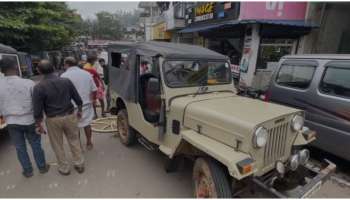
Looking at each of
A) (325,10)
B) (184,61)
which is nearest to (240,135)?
(184,61)

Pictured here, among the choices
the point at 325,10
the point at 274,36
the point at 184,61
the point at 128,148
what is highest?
the point at 325,10

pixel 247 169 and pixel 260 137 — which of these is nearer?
pixel 247 169

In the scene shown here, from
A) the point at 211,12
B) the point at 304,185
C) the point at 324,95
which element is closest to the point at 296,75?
the point at 324,95

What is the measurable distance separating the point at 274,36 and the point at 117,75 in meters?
6.35

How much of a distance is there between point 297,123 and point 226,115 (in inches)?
33.2

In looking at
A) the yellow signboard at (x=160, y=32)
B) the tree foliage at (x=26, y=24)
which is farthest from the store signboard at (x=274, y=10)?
the tree foliage at (x=26, y=24)

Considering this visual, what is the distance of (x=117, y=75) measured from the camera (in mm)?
4328

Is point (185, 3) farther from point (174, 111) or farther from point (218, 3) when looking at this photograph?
point (174, 111)

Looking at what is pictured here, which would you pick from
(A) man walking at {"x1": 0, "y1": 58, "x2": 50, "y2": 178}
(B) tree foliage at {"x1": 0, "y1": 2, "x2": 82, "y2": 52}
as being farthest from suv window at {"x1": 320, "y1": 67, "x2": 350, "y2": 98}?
(B) tree foliage at {"x1": 0, "y1": 2, "x2": 82, "y2": 52}

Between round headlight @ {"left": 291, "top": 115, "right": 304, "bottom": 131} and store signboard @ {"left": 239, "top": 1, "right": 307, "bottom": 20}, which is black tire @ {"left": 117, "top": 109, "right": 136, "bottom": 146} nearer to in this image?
round headlight @ {"left": 291, "top": 115, "right": 304, "bottom": 131}

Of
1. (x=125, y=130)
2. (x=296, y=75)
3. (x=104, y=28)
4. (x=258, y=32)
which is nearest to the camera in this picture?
(x=296, y=75)

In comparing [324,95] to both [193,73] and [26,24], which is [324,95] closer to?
A: [193,73]

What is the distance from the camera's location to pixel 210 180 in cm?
229

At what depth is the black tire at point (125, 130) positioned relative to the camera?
4238 mm
